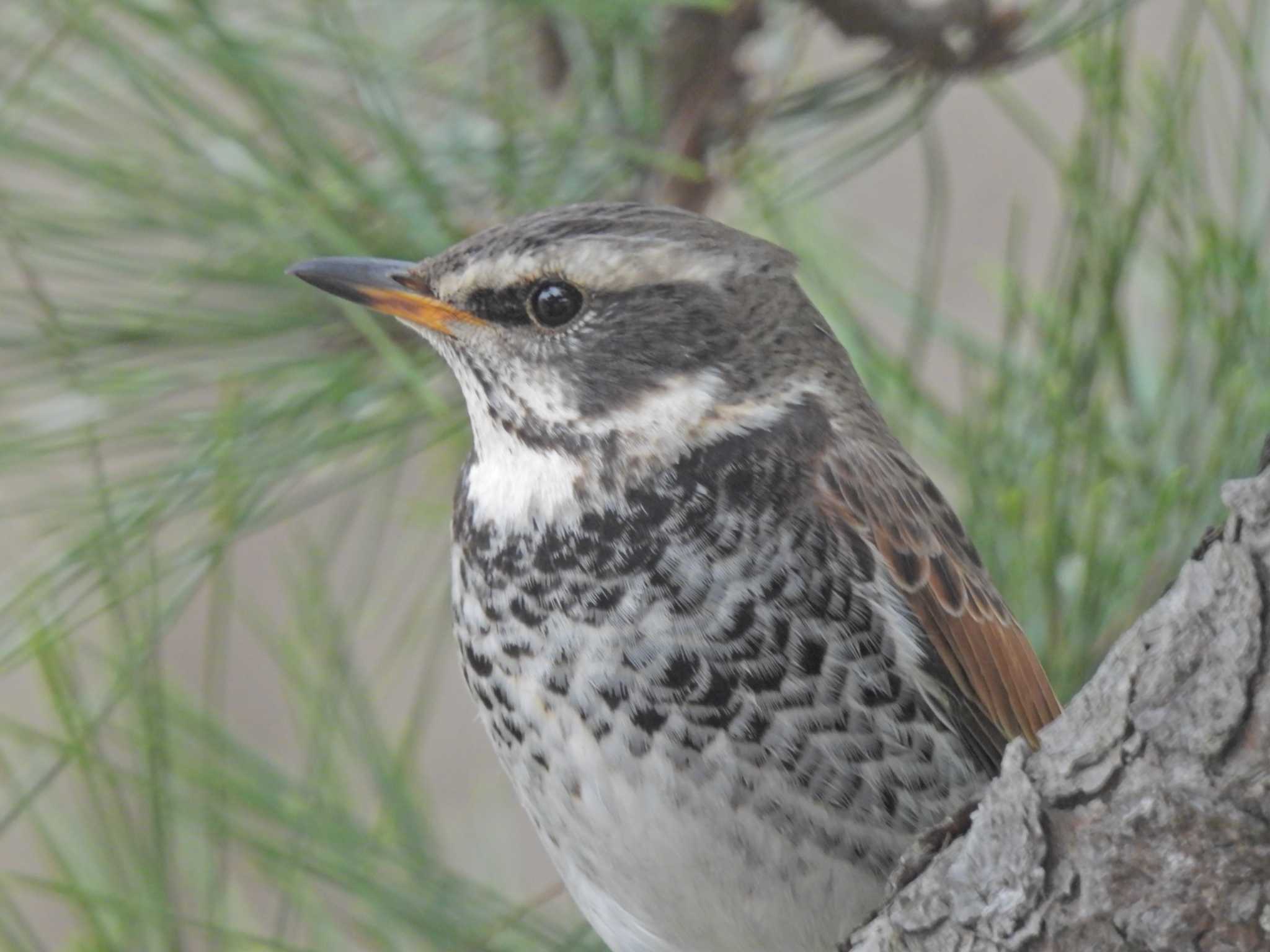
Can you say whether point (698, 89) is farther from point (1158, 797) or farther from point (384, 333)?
point (1158, 797)

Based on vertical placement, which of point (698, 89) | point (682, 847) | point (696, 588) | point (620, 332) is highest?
point (698, 89)

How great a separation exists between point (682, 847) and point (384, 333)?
1.00 metres

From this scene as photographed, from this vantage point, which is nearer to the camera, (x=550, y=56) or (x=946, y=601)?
(x=946, y=601)

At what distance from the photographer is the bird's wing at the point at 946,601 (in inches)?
103

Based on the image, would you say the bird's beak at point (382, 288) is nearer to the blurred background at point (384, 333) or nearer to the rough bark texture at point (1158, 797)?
the blurred background at point (384, 333)

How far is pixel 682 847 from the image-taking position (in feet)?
8.36

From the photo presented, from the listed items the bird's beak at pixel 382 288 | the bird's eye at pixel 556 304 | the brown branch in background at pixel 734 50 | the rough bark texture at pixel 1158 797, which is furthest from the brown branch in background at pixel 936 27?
the rough bark texture at pixel 1158 797

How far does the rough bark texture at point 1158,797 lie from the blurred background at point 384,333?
2.86 feet

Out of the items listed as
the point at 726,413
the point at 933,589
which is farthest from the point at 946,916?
the point at 726,413

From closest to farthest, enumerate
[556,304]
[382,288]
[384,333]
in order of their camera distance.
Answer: [382,288] < [556,304] < [384,333]

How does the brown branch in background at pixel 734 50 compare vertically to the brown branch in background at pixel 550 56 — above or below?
below

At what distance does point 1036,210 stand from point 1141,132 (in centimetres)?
384

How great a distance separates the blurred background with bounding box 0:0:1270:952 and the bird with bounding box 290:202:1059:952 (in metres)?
0.15

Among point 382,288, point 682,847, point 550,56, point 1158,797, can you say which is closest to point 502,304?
point 382,288
